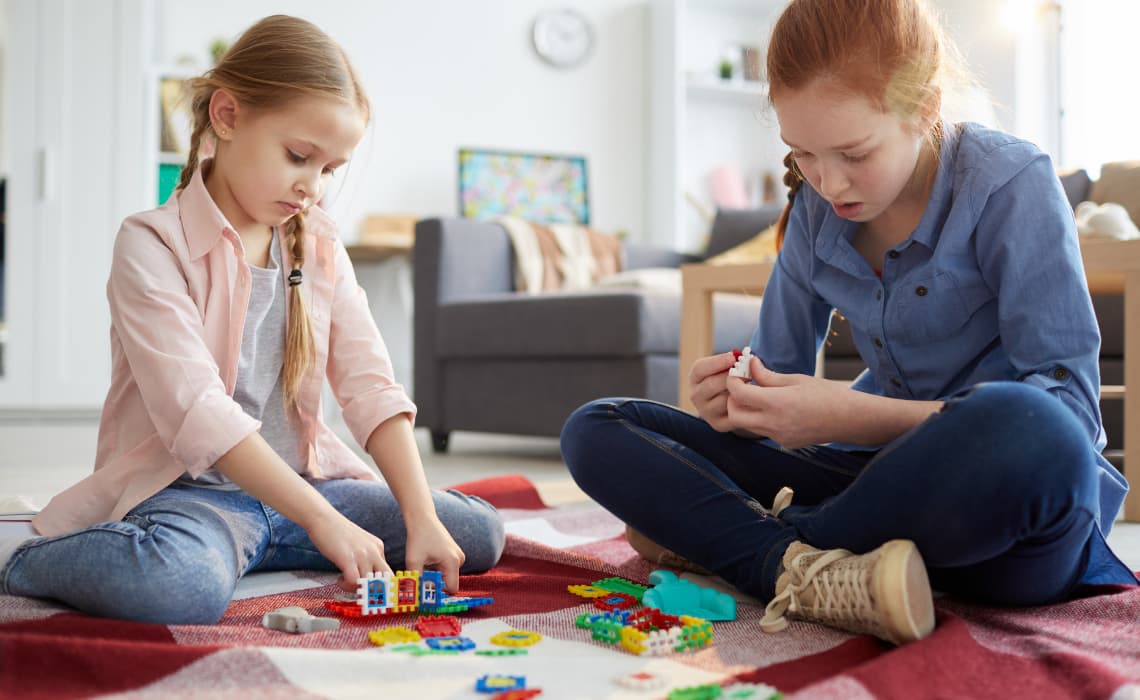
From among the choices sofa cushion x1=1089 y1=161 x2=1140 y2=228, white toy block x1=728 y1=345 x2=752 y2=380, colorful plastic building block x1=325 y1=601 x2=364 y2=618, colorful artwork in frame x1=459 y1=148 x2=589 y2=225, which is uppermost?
colorful artwork in frame x1=459 y1=148 x2=589 y2=225

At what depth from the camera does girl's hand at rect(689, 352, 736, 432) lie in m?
1.00

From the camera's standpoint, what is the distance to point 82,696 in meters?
0.68

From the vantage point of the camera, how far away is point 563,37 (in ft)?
14.8

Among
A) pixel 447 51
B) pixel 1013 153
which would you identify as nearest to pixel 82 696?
pixel 1013 153

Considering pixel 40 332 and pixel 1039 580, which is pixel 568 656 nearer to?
pixel 1039 580

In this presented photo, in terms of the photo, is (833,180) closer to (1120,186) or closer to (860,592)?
(860,592)

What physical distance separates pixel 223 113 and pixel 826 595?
0.73 metres

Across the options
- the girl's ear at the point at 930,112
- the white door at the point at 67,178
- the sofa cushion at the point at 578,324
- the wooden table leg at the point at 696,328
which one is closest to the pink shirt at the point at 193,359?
the girl's ear at the point at 930,112

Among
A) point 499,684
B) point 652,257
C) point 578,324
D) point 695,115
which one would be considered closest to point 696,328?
Result: point 578,324

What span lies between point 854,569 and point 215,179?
28.8 inches

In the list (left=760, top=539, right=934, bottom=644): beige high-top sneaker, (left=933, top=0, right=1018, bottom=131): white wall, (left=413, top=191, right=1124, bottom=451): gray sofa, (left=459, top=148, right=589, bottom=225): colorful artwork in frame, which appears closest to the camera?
(left=760, top=539, right=934, bottom=644): beige high-top sneaker

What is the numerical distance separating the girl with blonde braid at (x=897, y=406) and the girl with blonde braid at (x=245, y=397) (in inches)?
9.6

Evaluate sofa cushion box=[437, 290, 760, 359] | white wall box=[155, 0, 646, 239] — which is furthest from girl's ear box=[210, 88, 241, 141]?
white wall box=[155, 0, 646, 239]

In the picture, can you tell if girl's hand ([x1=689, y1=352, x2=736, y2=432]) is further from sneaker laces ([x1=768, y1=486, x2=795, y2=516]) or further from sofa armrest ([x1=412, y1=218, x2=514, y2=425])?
sofa armrest ([x1=412, y1=218, x2=514, y2=425])
